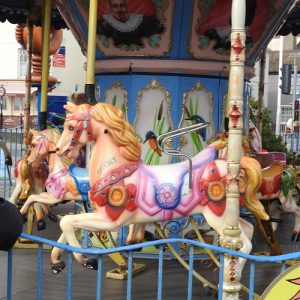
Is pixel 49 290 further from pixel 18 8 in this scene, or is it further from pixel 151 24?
pixel 18 8

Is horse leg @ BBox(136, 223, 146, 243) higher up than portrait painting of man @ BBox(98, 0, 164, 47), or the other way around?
portrait painting of man @ BBox(98, 0, 164, 47)

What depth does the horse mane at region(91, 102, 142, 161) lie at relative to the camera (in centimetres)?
477

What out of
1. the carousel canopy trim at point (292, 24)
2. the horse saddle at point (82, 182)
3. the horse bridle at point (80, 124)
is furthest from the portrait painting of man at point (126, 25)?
the carousel canopy trim at point (292, 24)

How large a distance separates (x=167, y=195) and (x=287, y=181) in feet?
8.87

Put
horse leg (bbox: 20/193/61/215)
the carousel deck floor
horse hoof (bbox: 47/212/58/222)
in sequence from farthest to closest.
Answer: horse hoof (bbox: 47/212/58/222) < horse leg (bbox: 20/193/61/215) < the carousel deck floor

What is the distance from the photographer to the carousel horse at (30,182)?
742 cm

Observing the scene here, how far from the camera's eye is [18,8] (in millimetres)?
8477

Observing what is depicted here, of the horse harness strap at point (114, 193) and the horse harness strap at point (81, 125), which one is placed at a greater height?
the horse harness strap at point (81, 125)

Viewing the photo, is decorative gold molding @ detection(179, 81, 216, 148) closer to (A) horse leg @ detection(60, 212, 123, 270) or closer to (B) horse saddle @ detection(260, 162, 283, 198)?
(B) horse saddle @ detection(260, 162, 283, 198)

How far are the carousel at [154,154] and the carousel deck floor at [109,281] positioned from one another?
0.07ft

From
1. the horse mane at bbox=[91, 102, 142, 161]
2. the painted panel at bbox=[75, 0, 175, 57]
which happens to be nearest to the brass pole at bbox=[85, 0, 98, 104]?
the horse mane at bbox=[91, 102, 142, 161]

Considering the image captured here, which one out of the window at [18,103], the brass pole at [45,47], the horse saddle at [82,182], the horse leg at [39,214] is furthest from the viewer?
the window at [18,103]

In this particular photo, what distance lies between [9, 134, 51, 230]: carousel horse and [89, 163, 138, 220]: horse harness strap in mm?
2585

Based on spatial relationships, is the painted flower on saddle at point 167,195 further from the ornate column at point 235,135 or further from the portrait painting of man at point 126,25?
the portrait painting of man at point 126,25
